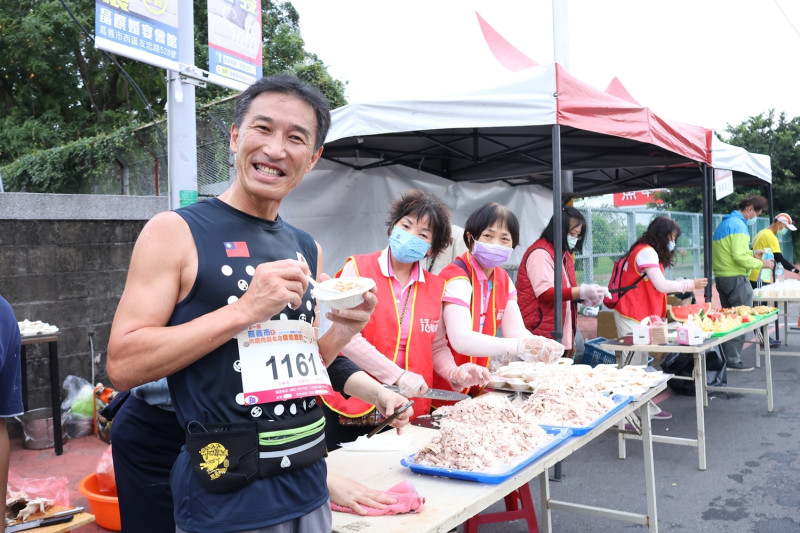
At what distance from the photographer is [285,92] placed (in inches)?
58.2

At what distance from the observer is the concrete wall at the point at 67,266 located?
17.8 feet

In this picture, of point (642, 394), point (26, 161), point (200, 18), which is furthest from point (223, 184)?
point (200, 18)

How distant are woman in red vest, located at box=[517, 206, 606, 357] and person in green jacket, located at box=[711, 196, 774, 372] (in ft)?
13.1

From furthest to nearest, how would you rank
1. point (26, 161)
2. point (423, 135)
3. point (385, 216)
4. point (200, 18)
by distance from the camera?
1. point (200, 18)
2. point (26, 161)
3. point (385, 216)
4. point (423, 135)

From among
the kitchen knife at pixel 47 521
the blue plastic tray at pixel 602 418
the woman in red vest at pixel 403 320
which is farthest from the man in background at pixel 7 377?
the blue plastic tray at pixel 602 418

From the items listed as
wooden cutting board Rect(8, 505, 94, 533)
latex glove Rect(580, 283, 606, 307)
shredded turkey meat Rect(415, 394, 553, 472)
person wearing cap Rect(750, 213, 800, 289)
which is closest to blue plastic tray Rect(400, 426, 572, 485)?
shredded turkey meat Rect(415, 394, 553, 472)

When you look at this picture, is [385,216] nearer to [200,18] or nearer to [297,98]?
[297,98]

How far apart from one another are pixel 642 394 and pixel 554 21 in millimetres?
6778

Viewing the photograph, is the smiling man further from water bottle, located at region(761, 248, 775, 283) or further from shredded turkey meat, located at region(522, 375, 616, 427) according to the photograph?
water bottle, located at region(761, 248, 775, 283)

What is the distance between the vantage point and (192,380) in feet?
4.24

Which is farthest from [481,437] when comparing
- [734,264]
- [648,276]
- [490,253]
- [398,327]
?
[734,264]

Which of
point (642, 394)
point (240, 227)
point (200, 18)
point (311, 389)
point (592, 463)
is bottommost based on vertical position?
point (592, 463)

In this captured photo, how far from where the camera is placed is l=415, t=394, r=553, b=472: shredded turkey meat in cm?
200

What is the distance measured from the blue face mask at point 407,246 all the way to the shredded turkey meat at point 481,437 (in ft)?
2.88
